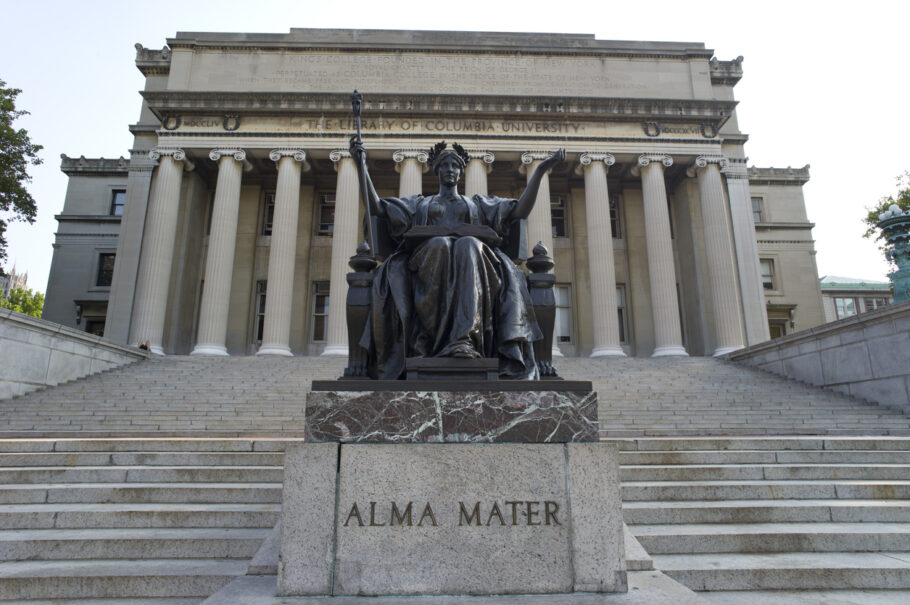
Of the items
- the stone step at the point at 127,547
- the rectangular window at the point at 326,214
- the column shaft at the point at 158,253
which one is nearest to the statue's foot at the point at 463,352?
the stone step at the point at 127,547

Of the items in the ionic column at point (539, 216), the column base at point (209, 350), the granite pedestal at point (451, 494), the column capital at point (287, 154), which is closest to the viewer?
the granite pedestal at point (451, 494)

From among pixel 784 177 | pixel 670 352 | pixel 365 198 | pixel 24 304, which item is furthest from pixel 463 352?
pixel 24 304

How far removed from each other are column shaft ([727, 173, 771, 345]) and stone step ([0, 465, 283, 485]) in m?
23.3

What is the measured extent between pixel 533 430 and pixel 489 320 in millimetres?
1087

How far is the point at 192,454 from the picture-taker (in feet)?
23.3

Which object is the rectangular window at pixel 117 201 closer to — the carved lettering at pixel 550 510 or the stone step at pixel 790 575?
the carved lettering at pixel 550 510

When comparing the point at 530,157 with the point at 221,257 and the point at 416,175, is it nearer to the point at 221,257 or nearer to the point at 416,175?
the point at 416,175

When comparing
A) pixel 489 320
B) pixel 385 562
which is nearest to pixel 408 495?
pixel 385 562

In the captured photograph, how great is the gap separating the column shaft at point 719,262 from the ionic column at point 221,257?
68.4 feet

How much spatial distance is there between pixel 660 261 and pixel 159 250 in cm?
2179

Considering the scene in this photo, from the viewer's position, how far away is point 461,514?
3564 mm

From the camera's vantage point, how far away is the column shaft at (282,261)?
2289 centimetres

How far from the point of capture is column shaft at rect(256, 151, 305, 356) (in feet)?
75.1

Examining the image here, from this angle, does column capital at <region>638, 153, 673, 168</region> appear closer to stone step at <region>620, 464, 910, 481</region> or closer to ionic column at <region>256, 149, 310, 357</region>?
ionic column at <region>256, 149, 310, 357</region>
